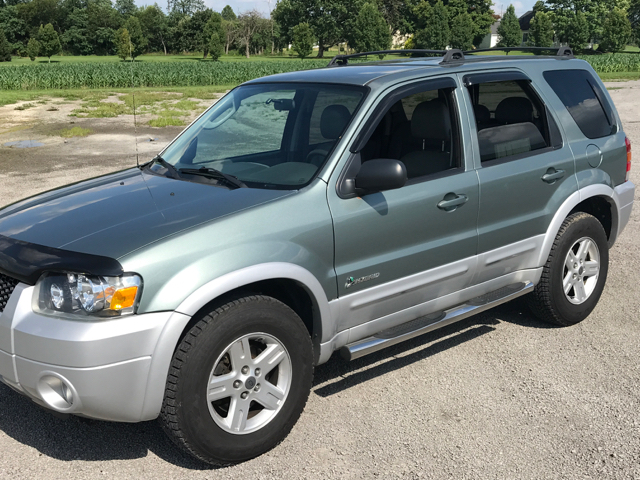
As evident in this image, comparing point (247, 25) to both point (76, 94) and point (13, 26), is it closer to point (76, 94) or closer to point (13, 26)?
point (13, 26)

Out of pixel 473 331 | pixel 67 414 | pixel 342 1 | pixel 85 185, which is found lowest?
pixel 473 331

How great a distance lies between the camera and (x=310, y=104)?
4.40 meters

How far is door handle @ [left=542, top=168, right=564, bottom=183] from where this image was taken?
186 inches

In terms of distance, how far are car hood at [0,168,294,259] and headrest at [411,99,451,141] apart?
1.26 m

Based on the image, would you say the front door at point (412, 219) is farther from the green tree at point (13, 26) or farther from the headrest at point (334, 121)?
the green tree at point (13, 26)

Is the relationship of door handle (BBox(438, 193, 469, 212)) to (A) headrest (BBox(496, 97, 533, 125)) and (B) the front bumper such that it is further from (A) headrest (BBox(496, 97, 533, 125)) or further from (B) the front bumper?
(B) the front bumper

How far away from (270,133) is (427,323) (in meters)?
1.53

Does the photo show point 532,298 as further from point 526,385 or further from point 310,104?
point 310,104

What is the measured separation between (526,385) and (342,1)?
11479 centimetres

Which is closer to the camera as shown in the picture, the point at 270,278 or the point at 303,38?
the point at 270,278

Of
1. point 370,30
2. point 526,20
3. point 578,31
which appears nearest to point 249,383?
point 370,30

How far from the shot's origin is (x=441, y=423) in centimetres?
381

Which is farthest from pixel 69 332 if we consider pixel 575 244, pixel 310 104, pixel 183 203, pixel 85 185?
pixel 575 244

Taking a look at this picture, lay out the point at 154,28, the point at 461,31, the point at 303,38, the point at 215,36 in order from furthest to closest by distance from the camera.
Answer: the point at 154,28
the point at 461,31
the point at 303,38
the point at 215,36
